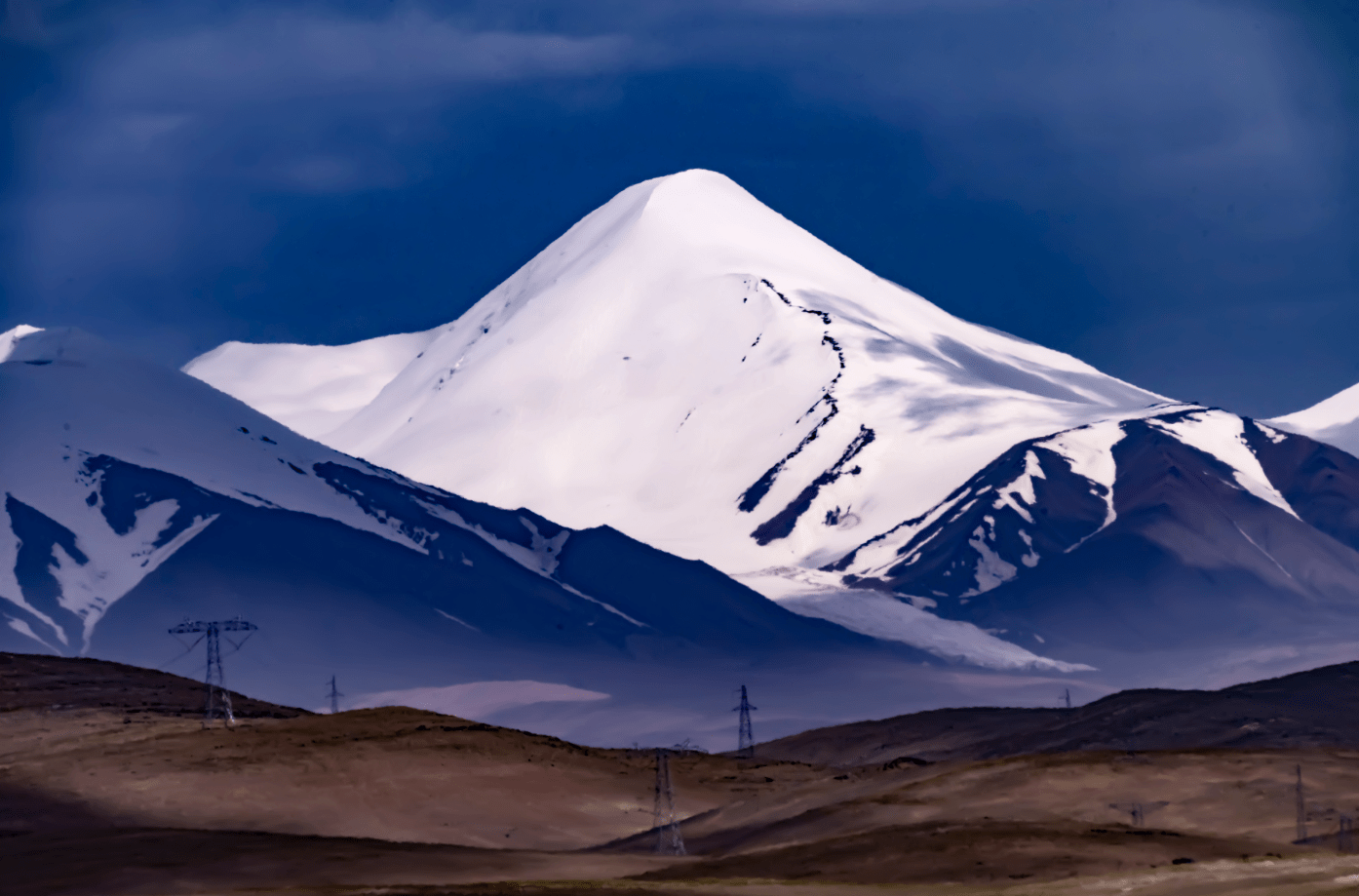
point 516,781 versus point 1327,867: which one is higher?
point 516,781

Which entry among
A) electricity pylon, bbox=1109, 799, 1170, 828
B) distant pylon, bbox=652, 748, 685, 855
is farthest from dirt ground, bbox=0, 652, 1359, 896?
distant pylon, bbox=652, 748, 685, 855

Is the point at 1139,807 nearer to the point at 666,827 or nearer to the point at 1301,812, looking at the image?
the point at 1301,812

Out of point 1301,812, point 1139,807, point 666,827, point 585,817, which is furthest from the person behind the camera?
point 585,817

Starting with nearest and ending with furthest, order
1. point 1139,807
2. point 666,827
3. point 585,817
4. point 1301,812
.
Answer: point 1301,812
point 1139,807
point 666,827
point 585,817

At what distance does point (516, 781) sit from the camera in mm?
163625

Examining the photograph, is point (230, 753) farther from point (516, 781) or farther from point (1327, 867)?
point (1327, 867)

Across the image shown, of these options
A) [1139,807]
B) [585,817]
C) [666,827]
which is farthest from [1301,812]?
[585,817]

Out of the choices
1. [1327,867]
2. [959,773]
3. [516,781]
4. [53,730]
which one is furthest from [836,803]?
[53,730]

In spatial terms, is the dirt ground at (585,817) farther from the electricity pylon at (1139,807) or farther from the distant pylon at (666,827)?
the distant pylon at (666,827)

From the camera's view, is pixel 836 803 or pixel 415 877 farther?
pixel 836 803

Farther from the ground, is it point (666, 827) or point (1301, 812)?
point (666, 827)

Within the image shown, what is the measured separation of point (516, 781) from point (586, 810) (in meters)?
8.14

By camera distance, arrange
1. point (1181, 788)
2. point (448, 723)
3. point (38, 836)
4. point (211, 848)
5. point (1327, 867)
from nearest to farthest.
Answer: point (1327, 867) → point (211, 848) → point (38, 836) → point (1181, 788) → point (448, 723)

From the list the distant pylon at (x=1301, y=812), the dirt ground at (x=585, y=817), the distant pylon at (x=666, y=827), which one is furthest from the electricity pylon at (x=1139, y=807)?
the distant pylon at (x=666, y=827)
